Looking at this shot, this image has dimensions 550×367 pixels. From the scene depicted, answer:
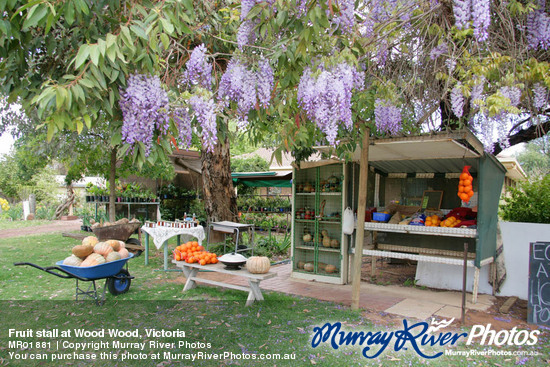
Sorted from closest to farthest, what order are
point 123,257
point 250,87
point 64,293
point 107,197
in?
point 250,87 → point 123,257 → point 64,293 → point 107,197

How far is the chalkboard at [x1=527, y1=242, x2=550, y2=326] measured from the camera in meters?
3.98

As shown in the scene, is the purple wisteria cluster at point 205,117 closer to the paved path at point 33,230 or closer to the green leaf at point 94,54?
the green leaf at point 94,54

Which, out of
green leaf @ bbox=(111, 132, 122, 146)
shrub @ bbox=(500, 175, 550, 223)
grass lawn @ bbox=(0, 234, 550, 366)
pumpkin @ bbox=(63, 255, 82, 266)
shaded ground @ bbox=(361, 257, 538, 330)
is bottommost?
grass lawn @ bbox=(0, 234, 550, 366)

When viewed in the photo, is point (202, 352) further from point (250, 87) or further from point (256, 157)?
point (256, 157)

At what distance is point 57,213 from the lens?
52.9ft

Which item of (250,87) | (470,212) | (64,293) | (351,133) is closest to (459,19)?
(351,133)

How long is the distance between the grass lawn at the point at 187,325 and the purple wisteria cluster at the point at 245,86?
207cm

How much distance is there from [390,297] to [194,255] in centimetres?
271

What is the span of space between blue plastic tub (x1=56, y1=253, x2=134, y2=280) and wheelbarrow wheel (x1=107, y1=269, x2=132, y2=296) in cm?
27

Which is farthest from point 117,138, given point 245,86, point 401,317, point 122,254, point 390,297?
point 390,297

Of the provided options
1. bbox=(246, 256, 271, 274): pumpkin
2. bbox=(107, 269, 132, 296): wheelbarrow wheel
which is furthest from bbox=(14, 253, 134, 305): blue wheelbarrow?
bbox=(246, 256, 271, 274): pumpkin

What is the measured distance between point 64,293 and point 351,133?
14.3ft

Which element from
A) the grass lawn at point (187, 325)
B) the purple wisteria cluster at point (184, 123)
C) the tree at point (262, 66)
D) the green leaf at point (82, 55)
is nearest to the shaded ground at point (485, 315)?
the grass lawn at point (187, 325)

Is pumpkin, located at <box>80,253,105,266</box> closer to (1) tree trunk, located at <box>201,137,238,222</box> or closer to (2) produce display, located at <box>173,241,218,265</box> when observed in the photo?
A: (2) produce display, located at <box>173,241,218,265</box>
